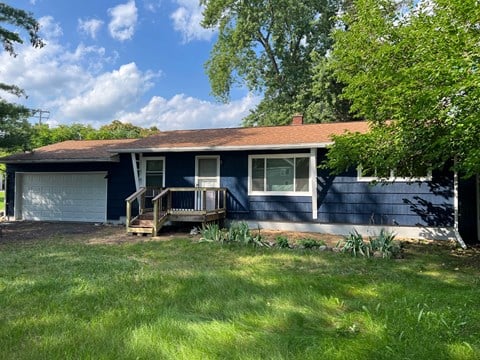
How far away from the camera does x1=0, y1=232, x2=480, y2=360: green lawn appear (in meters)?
3.15

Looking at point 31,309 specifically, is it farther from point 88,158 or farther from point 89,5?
point 89,5

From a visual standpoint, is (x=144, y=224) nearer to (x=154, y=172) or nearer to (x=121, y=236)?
(x=121, y=236)

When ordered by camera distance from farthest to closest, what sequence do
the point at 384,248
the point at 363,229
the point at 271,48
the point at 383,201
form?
the point at 271,48 → the point at 363,229 → the point at 383,201 → the point at 384,248

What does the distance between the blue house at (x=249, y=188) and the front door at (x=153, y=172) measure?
1.3 inches

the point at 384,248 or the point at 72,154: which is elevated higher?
the point at 72,154

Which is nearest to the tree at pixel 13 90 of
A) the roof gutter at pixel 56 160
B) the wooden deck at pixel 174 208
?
the roof gutter at pixel 56 160

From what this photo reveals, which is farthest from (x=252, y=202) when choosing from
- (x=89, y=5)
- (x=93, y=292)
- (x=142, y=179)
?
(x=89, y=5)

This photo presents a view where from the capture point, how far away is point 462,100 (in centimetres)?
509

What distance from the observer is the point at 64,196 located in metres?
14.3

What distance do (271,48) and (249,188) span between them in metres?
16.7

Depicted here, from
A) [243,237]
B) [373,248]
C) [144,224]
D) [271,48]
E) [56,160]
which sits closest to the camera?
[373,248]


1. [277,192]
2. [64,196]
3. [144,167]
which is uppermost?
[144,167]

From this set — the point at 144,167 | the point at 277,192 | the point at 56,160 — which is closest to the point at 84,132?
the point at 56,160

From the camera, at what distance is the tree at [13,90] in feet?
37.1
